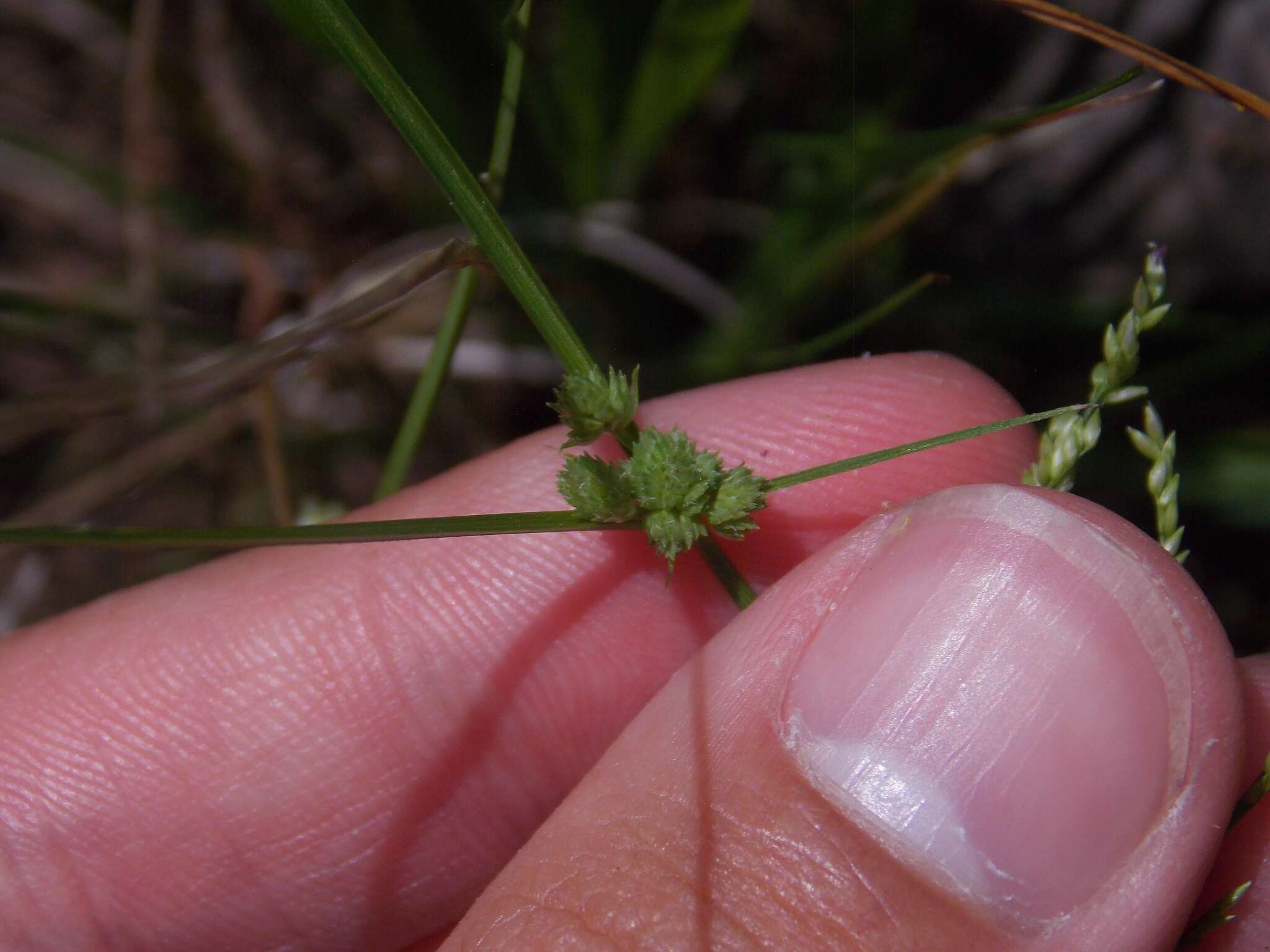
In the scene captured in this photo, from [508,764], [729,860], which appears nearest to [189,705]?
[508,764]

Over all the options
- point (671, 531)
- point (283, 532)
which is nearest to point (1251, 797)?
point (671, 531)

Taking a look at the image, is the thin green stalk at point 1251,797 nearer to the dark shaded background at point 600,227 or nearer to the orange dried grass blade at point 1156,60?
the orange dried grass blade at point 1156,60

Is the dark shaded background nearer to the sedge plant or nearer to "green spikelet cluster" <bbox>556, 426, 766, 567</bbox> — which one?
the sedge plant

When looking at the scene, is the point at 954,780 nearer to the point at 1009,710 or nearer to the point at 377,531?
the point at 1009,710

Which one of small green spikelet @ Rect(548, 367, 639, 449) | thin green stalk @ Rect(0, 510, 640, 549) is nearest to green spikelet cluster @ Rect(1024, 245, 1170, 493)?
small green spikelet @ Rect(548, 367, 639, 449)

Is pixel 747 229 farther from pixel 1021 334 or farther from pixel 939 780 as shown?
pixel 939 780
